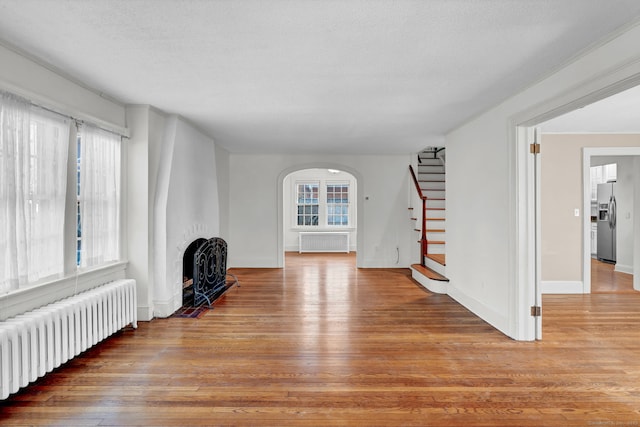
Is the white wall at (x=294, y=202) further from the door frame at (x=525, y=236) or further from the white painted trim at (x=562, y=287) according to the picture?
the door frame at (x=525, y=236)

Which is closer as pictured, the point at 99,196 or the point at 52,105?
the point at 52,105

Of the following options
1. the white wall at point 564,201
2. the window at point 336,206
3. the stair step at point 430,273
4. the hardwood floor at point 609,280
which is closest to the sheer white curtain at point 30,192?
the stair step at point 430,273

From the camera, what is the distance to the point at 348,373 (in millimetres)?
2650

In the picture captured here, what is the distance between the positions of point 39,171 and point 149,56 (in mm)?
1269

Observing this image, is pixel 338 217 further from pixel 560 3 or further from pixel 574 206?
pixel 560 3

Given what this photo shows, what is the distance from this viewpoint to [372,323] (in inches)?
151

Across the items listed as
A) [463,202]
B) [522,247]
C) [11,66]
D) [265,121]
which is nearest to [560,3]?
[522,247]

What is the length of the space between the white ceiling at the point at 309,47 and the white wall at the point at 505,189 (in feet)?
0.58

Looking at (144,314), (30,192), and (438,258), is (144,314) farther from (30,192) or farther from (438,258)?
(438,258)

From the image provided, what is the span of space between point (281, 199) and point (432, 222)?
3.21 m

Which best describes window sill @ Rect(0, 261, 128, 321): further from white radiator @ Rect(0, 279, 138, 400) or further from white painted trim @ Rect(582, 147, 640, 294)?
white painted trim @ Rect(582, 147, 640, 294)

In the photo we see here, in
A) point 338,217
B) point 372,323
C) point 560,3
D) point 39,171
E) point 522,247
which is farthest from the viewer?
point 338,217

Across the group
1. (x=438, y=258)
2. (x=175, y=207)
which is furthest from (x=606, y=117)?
(x=175, y=207)

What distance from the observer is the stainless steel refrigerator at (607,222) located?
278 inches
